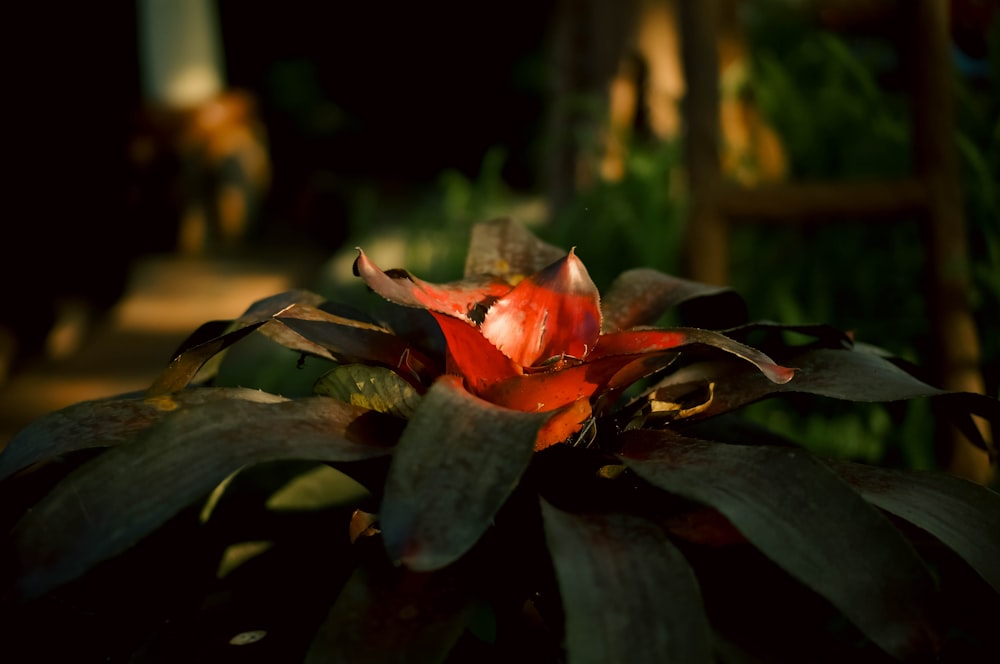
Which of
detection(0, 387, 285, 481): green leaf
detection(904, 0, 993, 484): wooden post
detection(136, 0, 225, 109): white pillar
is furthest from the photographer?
detection(136, 0, 225, 109): white pillar

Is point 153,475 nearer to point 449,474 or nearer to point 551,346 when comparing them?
point 449,474

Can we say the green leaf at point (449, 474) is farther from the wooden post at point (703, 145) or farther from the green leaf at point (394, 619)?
the wooden post at point (703, 145)

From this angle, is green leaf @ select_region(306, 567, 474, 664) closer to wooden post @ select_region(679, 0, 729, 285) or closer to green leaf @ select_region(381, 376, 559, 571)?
green leaf @ select_region(381, 376, 559, 571)

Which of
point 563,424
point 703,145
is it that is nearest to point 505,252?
point 563,424

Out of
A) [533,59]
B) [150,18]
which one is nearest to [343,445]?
[150,18]

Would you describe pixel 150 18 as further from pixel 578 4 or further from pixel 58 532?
pixel 58 532

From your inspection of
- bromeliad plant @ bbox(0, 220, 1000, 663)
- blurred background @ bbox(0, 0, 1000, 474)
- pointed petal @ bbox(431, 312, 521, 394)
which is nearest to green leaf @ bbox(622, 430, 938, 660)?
bromeliad plant @ bbox(0, 220, 1000, 663)

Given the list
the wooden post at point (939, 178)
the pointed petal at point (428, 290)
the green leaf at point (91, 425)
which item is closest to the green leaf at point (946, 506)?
the pointed petal at point (428, 290)
